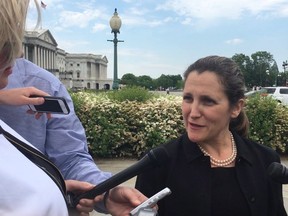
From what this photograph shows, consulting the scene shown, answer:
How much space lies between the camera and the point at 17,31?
871 mm

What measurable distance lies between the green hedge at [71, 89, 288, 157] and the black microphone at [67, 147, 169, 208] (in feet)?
21.7

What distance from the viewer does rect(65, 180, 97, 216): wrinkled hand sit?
1235 millimetres

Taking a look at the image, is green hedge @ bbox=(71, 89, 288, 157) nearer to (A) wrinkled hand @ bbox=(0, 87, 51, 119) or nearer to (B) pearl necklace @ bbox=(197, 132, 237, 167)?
(B) pearl necklace @ bbox=(197, 132, 237, 167)

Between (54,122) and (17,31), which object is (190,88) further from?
(17,31)

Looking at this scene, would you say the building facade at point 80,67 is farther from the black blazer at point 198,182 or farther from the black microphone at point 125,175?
the black microphone at point 125,175

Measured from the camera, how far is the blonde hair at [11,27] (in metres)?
0.84

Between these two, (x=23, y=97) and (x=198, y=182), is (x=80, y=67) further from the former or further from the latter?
(x=23, y=97)

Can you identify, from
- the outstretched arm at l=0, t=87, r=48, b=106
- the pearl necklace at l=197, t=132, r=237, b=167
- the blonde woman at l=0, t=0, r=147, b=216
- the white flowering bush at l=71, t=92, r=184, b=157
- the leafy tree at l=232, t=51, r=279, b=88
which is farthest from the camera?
the leafy tree at l=232, t=51, r=279, b=88

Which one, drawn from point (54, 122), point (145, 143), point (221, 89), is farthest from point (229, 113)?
point (145, 143)

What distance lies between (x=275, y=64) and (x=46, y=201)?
94.9 meters

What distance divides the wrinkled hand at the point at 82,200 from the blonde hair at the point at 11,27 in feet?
1.69

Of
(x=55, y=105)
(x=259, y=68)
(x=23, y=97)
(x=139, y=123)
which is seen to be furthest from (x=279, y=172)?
(x=259, y=68)

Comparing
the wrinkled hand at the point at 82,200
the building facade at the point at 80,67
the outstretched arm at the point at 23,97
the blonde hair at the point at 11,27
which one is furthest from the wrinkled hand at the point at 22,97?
the building facade at the point at 80,67

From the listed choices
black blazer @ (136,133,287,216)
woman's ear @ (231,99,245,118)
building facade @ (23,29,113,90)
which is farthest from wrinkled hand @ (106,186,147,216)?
building facade @ (23,29,113,90)
